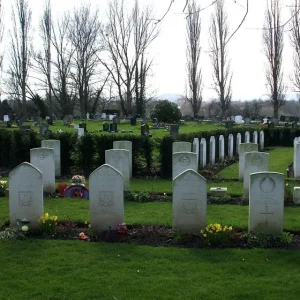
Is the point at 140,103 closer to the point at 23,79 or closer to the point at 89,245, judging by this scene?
the point at 23,79

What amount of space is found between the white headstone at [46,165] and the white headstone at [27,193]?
14.7ft

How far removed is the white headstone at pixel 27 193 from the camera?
27.6 ft

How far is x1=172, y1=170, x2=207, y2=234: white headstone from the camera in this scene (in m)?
7.99

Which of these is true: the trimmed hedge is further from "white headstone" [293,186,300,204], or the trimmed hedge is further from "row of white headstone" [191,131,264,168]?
"white headstone" [293,186,300,204]

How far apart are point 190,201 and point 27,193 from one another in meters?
2.95

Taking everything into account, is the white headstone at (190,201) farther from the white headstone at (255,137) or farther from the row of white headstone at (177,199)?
the white headstone at (255,137)

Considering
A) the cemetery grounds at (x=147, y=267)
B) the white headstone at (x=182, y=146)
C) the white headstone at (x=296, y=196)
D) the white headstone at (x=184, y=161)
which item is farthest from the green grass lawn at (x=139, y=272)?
the white headstone at (x=182, y=146)

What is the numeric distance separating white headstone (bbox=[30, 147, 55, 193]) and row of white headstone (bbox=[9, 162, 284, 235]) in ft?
14.5

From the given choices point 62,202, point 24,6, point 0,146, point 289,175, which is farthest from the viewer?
point 24,6

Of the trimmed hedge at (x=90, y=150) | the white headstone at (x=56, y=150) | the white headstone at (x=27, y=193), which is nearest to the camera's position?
the white headstone at (x=27, y=193)

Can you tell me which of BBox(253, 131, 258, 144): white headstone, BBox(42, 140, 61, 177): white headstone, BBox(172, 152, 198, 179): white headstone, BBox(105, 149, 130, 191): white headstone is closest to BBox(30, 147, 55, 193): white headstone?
BBox(105, 149, 130, 191): white headstone

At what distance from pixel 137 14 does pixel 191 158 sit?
33574 millimetres

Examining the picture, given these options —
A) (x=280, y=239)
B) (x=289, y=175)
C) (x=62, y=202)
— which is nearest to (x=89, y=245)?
(x=280, y=239)

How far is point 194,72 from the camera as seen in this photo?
49406mm
